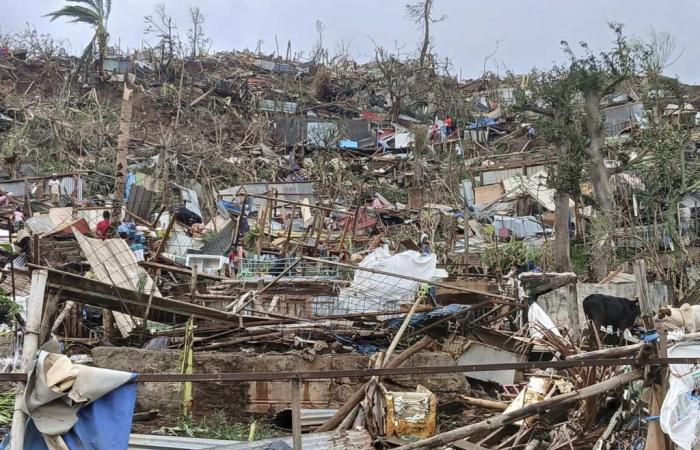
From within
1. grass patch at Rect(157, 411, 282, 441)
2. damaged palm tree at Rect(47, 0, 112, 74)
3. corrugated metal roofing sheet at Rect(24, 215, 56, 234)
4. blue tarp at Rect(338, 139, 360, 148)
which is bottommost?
grass patch at Rect(157, 411, 282, 441)

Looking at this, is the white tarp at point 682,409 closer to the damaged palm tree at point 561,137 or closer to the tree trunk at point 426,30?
the damaged palm tree at point 561,137

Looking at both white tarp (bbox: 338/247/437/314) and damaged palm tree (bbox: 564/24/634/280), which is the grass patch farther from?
damaged palm tree (bbox: 564/24/634/280)

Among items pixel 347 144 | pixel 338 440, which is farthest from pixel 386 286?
pixel 347 144

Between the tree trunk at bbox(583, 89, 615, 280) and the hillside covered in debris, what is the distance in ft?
0.19

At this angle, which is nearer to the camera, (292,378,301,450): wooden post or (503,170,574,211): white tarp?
(292,378,301,450): wooden post

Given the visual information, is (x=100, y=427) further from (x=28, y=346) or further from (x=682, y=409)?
(x=682, y=409)

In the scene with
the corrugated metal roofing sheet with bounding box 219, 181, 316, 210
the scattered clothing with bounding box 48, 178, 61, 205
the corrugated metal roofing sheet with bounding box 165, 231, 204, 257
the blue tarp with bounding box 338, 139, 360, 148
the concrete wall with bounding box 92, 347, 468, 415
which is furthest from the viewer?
the blue tarp with bounding box 338, 139, 360, 148

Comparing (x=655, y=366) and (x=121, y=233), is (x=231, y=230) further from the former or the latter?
Result: (x=655, y=366)

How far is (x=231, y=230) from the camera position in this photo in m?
14.2

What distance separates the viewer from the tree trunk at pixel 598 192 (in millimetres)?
13867

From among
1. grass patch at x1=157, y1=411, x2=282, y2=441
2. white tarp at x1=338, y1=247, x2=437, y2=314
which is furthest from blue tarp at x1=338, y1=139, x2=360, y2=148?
grass patch at x1=157, y1=411, x2=282, y2=441

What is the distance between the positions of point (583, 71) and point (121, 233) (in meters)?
10.2

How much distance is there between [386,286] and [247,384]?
2.87 metres

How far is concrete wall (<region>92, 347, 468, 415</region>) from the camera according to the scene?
729 centimetres
